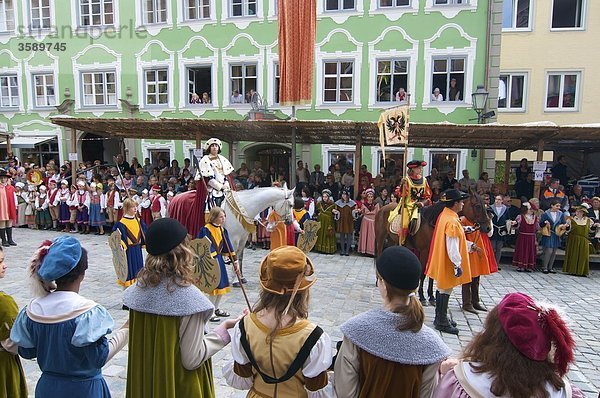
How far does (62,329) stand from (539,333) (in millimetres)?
2327

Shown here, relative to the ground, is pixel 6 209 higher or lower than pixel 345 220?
higher

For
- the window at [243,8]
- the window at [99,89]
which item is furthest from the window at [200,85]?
the window at [99,89]

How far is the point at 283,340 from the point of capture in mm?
2047

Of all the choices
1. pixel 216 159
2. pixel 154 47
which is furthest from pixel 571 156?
pixel 154 47

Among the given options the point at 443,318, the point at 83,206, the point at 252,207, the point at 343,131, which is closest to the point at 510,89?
the point at 343,131

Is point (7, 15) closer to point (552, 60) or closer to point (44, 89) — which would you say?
point (44, 89)

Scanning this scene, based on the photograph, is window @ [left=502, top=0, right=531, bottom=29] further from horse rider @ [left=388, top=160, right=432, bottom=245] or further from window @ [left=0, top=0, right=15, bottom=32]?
window @ [left=0, top=0, right=15, bottom=32]

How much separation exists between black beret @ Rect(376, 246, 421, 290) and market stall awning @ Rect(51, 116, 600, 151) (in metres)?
8.49

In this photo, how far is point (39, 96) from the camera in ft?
62.2

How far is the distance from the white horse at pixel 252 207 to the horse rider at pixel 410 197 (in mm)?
1899

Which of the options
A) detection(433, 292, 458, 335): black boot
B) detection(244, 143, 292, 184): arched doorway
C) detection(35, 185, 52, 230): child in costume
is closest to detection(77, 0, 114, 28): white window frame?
detection(35, 185, 52, 230): child in costume

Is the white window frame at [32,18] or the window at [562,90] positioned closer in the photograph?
the window at [562,90]

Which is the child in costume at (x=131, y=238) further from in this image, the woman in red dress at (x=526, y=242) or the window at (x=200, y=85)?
the window at (x=200, y=85)

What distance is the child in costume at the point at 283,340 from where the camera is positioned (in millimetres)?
2035
